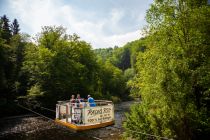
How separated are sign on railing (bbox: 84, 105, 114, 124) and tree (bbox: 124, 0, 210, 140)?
2.05m

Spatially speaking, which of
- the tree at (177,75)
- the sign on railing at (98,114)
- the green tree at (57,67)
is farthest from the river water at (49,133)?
the green tree at (57,67)

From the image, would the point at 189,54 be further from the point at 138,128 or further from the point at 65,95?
the point at 65,95

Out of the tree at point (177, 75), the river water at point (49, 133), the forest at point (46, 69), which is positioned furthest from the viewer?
the forest at point (46, 69)

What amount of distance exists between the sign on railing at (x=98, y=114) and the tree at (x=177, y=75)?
2046 mm

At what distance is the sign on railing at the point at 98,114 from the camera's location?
1465 centimetres

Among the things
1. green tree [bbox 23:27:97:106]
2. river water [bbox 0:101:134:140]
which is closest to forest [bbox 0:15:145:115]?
green tree [bbox 23:27:97:106]

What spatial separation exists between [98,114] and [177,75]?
5361 mm

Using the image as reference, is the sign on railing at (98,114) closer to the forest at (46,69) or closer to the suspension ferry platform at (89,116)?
the suspension ferry platform at (89,116)

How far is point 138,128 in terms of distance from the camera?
1590cm

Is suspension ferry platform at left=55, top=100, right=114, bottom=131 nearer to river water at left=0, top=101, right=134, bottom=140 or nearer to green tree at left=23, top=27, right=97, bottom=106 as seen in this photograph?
river water at left=0, top=101, right=134, bottom=140

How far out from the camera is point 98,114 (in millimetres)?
15016

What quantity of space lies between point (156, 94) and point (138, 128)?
308 centimetres

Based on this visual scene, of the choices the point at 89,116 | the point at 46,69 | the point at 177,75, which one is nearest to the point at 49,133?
the point at 89,116

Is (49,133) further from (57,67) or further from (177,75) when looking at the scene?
(57,67)
